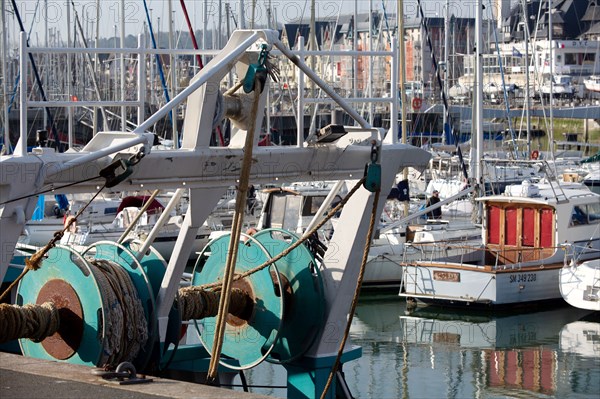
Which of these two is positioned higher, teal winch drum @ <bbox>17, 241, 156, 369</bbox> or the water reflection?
teal winch drum @ <bbox>17, 241, 156, 369</bbox>

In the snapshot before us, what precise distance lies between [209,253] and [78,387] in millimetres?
4787

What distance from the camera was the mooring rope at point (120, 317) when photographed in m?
10.8

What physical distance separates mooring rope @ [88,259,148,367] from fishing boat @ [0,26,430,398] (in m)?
0.01

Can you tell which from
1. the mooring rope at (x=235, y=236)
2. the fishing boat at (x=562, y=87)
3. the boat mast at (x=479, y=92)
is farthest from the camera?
the fishing boat at (x=562, y=87)

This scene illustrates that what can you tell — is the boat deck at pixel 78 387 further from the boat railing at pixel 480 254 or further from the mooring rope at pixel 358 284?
the boat railing at pixel 480 254

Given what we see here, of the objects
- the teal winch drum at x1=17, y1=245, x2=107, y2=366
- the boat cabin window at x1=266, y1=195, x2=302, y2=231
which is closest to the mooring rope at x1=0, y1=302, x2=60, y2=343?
the teal winch drum at x1=17, y1=245, x2=107, y2=366

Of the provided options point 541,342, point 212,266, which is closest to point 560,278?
point 541,342

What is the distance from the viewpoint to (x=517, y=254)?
28719mm

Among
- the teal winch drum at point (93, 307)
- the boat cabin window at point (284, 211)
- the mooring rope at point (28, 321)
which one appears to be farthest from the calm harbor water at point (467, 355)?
the mooring rope at point (28, 321)

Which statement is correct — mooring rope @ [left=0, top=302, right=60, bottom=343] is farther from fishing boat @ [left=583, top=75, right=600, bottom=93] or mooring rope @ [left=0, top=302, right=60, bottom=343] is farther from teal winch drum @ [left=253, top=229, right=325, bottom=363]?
fishing boat @ [left=583, top=75, right=600, bottom=93]

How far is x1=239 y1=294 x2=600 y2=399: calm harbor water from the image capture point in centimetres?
1984

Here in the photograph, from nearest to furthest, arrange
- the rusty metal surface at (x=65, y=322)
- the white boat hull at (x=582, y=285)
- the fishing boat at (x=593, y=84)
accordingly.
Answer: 1. the rusty metal surface at (x=65, y=322)
2. the white boat hull at (x=582, y=285)
3. the fishing boat at (x=593, y=84)

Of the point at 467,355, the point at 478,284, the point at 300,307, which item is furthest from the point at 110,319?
the point at 478,284

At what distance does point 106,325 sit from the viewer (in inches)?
426
